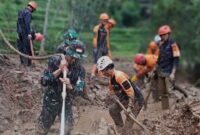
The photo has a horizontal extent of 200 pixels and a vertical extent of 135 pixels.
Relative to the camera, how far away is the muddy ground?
484 inches

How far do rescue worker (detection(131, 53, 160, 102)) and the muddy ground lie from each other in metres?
0.47

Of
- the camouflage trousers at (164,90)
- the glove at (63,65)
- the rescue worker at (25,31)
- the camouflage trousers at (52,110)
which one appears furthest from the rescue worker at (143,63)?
the glove at (63,65)

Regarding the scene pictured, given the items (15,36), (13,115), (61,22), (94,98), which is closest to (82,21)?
(61,22)

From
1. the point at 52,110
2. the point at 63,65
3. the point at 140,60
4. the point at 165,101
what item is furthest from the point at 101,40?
the point at 63,65

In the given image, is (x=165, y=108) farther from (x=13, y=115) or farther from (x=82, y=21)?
(x=82, y=21)

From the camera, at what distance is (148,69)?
663 inches

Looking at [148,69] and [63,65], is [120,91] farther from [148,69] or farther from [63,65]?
[148,69]

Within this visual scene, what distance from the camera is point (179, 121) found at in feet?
40.9

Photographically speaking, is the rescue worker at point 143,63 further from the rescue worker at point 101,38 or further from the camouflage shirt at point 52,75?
the camouflage shirt at point 52,75

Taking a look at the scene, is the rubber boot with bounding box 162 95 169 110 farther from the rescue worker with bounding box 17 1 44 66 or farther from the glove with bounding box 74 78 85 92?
the glove with bounding box 74 78 85 92

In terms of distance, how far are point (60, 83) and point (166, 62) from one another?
5.10m

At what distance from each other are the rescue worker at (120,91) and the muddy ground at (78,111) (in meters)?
0.34

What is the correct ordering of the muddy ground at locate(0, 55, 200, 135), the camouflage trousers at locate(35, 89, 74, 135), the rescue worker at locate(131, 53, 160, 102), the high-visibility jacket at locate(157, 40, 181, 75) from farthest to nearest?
the rescue worker at locate(131, 53, 160, 102) < the high-visibility jacket at locate(157, 40, 181, 75) < the muddy ground at locate(0, 55, 200, 135) < the camouflage trousers at locate(35, 89, 74, 135)

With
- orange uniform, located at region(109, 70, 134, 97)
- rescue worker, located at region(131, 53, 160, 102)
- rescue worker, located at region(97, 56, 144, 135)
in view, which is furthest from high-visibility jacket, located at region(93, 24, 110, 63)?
orange uniform, located at region(109, 70, 134, 97)
